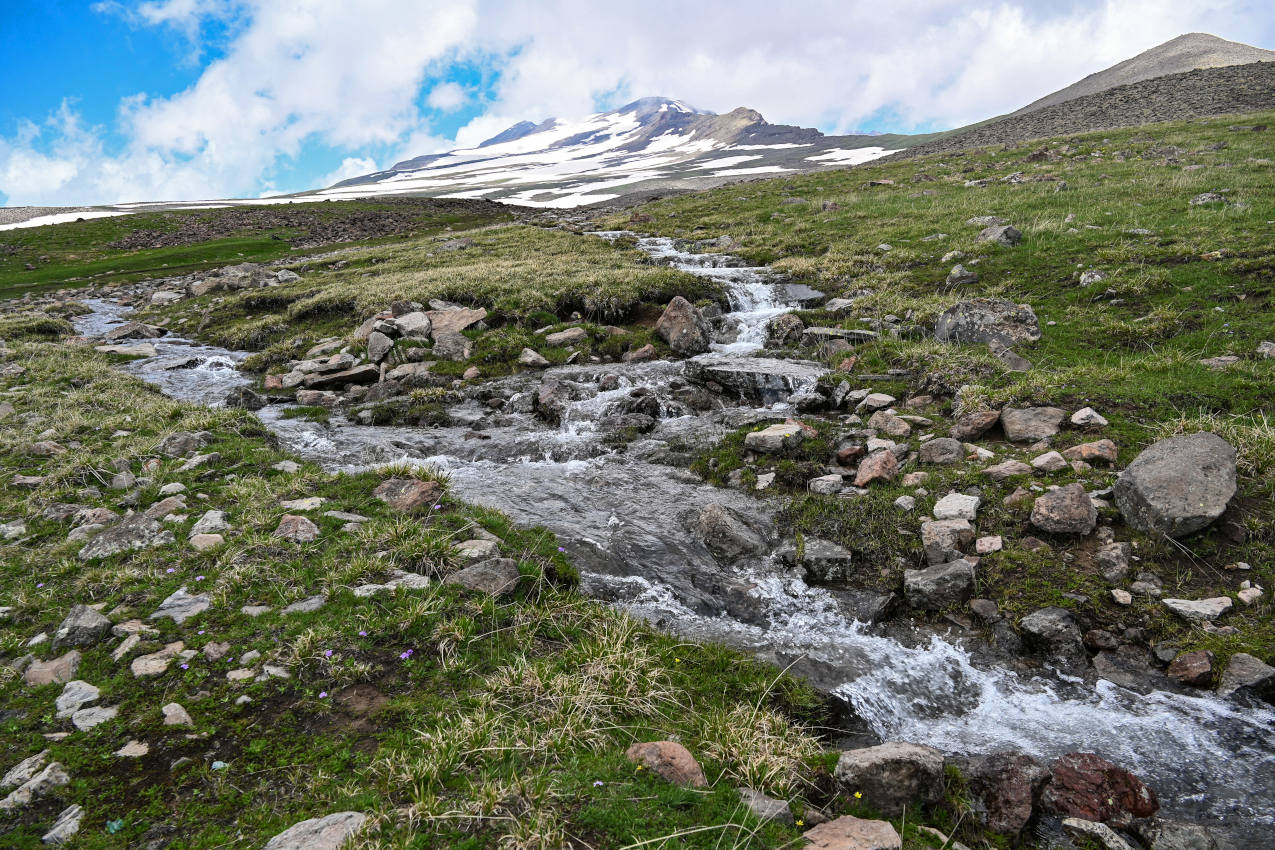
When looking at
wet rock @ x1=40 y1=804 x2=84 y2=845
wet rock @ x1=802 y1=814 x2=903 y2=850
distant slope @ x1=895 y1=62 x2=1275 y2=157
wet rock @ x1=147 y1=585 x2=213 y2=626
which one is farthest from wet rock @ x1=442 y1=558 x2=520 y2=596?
distant slope @ x1=895 y1=62 x2=1275 y2=157

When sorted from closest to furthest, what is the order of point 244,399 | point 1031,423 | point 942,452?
point 942,452
point 1031,423
point 244,399

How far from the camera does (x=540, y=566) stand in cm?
774

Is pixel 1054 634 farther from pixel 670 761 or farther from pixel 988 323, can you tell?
pixel 988 323

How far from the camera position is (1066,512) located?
819 cm

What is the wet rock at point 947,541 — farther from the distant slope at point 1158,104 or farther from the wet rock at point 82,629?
the distant slope at point 1158,104

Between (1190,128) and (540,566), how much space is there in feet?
196

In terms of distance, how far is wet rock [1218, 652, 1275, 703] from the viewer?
19.9ft

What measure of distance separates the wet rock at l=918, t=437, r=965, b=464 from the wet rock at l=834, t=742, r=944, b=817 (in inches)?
259

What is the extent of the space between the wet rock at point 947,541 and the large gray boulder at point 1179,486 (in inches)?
81.1

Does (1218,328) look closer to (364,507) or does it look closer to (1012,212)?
(1012,212)

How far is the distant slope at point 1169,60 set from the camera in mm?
91750

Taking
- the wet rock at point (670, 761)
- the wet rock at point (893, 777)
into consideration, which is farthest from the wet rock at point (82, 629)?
the wet rock at point (893, 777)

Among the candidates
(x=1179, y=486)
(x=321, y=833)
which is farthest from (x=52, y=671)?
(x=1179, y=486)

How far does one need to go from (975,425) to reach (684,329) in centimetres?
1108
